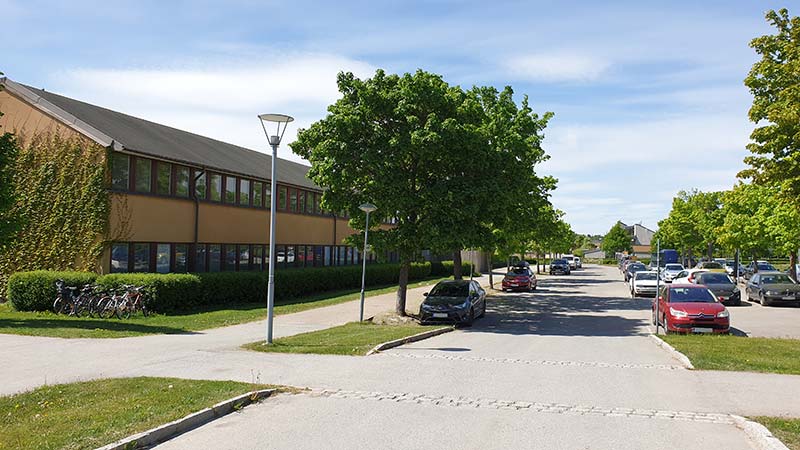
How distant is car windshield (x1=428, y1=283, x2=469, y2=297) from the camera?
69.4ft

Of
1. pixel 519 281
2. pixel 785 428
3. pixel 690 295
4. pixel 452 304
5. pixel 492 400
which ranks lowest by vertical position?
pixel 492 400

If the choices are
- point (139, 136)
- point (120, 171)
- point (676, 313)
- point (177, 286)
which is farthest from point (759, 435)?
point (139, 136)

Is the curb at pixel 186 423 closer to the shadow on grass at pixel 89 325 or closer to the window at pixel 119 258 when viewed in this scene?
the shadow on grass at pixel 89 325

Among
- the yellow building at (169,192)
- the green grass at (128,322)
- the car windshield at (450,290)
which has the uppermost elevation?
the yellow building at (169,192)

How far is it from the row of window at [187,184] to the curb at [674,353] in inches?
638

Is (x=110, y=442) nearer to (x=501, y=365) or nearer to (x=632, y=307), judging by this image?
(x=501, y=365)

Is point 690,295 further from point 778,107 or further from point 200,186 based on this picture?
point 200,186

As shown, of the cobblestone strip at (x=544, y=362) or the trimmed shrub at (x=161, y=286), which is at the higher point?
the trimmed shrub at (x=161, y=286)

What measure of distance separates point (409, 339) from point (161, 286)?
375 inches

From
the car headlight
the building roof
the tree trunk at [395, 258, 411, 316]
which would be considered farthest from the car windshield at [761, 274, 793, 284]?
the building roof

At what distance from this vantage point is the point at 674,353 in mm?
13844

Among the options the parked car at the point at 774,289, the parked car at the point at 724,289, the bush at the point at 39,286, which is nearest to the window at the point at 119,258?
the bush at the point at 39,286

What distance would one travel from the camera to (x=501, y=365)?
12062 mm

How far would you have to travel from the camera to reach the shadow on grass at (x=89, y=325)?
16.6 meters
